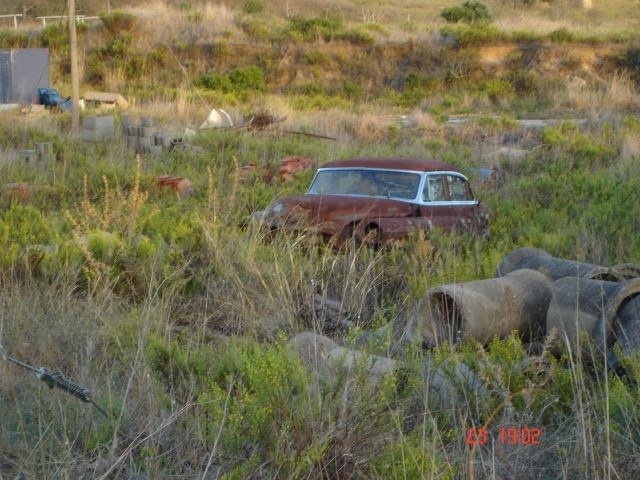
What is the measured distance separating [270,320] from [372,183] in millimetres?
4679

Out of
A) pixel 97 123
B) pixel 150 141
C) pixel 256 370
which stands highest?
pixel 256 370

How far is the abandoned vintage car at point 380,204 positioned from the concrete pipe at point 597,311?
3970mm

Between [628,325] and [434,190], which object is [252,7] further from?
[628,325]

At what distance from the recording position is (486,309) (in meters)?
6.20

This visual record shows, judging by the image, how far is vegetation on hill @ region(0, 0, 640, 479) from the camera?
394 centimetres

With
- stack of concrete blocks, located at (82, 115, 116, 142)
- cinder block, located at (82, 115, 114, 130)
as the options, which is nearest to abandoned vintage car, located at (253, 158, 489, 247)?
stack of concrete blocks, located at (82, 115, 116, 142)

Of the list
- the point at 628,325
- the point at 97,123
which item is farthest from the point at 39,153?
the point at 628,325

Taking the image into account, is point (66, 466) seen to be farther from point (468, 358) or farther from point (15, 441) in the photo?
point (468, 358)

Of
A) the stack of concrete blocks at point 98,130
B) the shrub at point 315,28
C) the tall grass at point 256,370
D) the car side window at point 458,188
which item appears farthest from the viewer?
the shrub at point 315,28

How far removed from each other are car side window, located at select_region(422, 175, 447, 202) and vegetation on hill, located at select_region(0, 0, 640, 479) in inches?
37.2

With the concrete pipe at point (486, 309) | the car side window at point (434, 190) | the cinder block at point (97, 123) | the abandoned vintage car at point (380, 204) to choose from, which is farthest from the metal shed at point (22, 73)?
the concrete pipe at point (486, 309)

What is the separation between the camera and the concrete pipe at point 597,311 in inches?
220

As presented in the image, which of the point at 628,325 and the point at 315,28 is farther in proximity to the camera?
the point at 315,28
